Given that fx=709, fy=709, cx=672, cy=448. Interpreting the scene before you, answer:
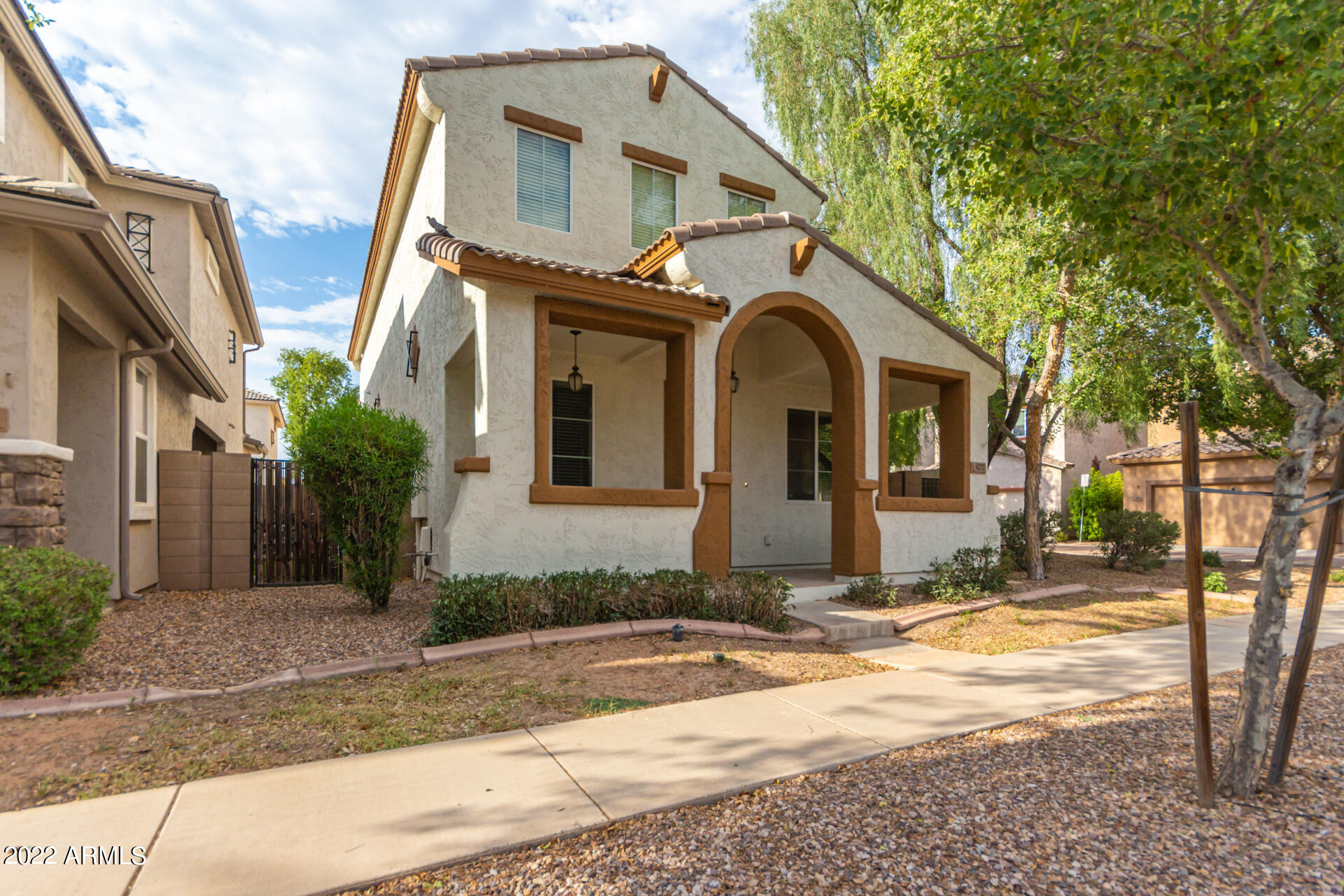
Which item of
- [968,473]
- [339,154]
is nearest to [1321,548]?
[968,473]

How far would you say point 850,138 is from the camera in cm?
1370

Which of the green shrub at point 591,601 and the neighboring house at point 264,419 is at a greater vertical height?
the neighboring house at point 264,419

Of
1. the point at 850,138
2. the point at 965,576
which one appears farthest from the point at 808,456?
the point at 850,138

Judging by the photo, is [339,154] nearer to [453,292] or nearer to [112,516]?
[453,292]

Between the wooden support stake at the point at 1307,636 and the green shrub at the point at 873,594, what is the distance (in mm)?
4960

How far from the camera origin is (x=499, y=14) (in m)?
10.6

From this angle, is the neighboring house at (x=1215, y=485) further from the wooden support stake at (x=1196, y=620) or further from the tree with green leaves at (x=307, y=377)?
the tree with green leaves at (x=307, y=377)

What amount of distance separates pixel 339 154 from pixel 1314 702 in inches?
646

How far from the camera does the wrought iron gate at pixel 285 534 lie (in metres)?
10.3

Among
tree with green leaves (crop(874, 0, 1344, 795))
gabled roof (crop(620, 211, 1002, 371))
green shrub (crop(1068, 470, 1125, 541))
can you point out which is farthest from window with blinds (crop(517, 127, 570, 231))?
green shrub (crop(1068, 470, 1125, 541))

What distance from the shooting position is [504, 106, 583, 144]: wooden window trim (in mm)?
9734

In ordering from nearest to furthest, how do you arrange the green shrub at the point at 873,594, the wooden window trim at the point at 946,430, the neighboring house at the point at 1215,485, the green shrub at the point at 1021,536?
the green shrub at the point at 873,594 → the wooden window trim at the point at 946,430 → the green shrub at the point at 1021,536 → the neighboring house at the point at 1215,485

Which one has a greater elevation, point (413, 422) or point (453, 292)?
point (453, 292)

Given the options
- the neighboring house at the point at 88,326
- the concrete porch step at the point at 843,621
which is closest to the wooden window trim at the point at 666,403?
the concrete porch step at the point at 843,621
